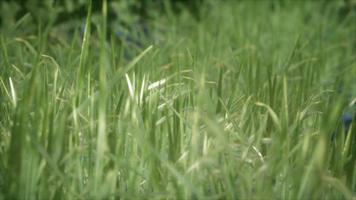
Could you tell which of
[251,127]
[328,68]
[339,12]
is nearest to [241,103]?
[251,127]

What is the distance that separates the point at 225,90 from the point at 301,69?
1.33 ft

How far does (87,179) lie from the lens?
1531mm

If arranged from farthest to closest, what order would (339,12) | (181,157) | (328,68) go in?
(339,12) < (328,68) < (181,157)

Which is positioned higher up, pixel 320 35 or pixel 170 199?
pixel 170 199

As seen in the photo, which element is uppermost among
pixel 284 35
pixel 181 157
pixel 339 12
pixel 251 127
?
pixel 181 157

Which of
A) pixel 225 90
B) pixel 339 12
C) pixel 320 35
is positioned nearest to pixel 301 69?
pixel 225 90

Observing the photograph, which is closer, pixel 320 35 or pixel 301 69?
pixel 301 69

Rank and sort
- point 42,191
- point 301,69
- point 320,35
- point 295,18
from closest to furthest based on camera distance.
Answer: point 42,191, point 301,69, point 320,35, point 295,18

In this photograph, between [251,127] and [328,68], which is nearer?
[251,127]

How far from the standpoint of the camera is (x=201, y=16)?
12.9 ft

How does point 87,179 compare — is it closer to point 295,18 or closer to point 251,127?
point 251,127

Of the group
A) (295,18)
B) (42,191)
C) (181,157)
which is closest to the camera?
(42,191)

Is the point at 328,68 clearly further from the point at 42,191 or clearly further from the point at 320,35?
the point at 42,191

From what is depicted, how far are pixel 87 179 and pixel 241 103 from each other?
59 cm
